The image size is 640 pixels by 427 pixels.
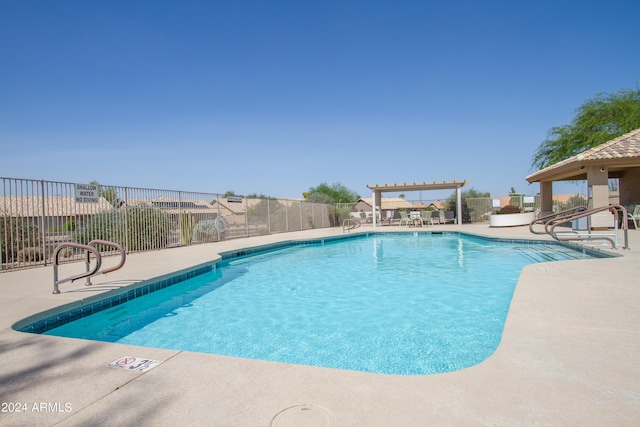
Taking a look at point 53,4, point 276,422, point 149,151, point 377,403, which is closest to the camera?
point 276,422

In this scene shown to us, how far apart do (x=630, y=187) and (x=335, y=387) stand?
1926 centimetres

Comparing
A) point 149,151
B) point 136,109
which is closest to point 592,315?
point 136,109

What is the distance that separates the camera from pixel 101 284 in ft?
16.9

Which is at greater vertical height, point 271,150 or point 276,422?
point 271,150

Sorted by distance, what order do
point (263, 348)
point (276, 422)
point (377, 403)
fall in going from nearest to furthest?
1. point (276, 422)
2. point (377, 403)
3. point (263, 348)

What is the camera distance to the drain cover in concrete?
1534mm

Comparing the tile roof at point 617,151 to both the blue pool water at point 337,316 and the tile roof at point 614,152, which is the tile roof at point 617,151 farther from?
the blue pool water at point 337,316

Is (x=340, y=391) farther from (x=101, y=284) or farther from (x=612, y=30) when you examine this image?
(x=612, y=30)

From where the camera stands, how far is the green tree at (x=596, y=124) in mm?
21047

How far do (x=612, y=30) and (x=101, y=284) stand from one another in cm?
2088

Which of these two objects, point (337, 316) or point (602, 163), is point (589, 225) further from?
point (337, 316)

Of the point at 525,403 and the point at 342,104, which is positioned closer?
the point at 525,403

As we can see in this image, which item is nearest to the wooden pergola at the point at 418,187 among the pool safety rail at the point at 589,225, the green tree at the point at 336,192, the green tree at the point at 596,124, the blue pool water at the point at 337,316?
the pool safety rail at the point at 589,225

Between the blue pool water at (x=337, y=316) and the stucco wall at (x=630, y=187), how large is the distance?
10.2m
